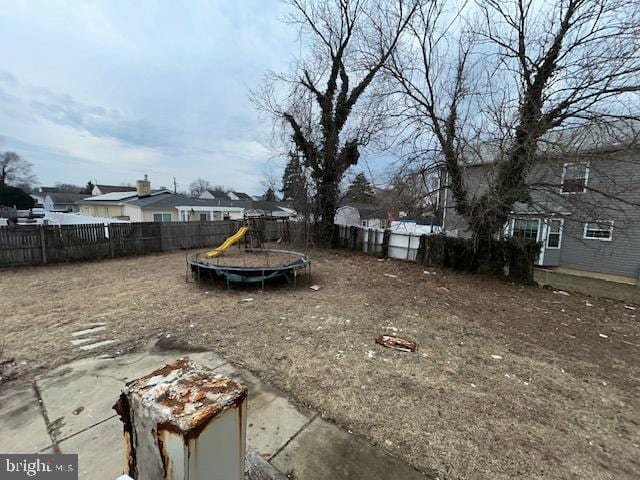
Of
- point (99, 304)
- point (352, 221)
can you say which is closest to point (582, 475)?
point (99, 304)

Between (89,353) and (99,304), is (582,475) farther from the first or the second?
(99,304)

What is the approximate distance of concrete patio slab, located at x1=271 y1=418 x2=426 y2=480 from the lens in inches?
73.6

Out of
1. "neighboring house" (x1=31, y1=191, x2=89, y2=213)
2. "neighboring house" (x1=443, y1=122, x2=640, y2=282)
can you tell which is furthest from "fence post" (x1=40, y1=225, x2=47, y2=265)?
"neighboring house" (x1=31, y1=191, x2=89, y2=213)

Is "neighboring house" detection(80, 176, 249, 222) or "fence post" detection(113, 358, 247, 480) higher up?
"neighboring house" detection(80, 176, 249, 222)

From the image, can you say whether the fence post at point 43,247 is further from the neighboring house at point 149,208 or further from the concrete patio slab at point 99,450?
the neighboring house at point 149,208

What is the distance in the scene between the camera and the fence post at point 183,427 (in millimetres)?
697

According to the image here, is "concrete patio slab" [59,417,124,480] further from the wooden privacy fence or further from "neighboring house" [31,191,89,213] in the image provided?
"neighboring house" [31,191,89,213]

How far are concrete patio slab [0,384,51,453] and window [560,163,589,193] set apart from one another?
28.4ft

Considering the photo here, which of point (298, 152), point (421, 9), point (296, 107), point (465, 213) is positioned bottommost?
point (465, 213)

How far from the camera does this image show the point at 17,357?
318cm

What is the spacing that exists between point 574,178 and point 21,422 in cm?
938

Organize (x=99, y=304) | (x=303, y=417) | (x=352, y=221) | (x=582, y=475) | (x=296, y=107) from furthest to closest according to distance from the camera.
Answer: (x=352, y=221) < (x=296, y=107) < (x=99, y=304) < (x=303, y=417) < (x=582, y=475)

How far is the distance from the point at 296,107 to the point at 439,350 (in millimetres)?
11265

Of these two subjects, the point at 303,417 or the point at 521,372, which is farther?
the point at 521,372
